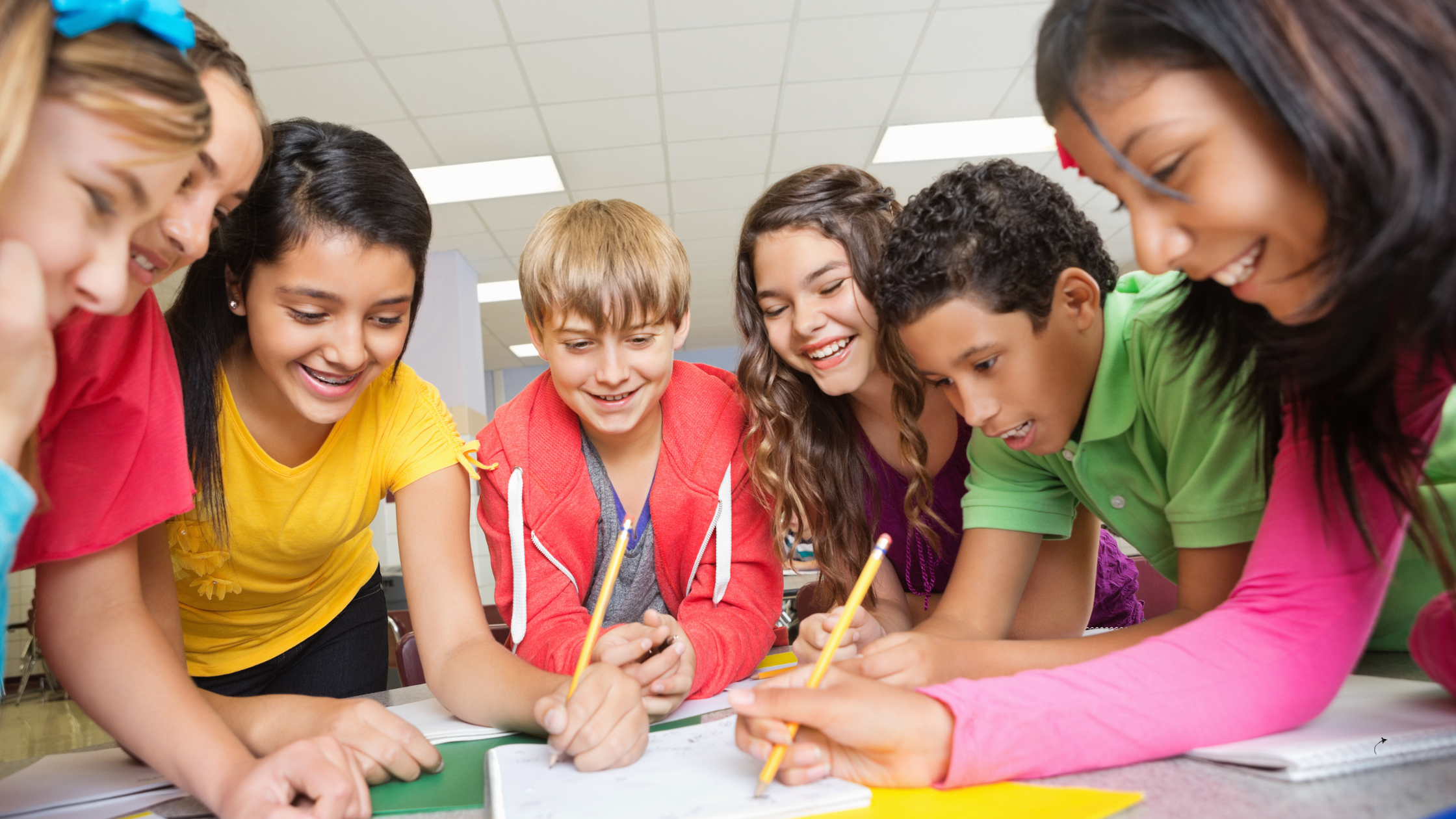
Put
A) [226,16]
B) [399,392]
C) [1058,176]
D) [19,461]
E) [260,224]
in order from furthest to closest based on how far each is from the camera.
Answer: [1058,176]
[226,16]
[399,392]
[260,224]
[19,461]

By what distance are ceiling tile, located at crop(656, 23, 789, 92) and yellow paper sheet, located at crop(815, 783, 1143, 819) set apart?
363cm

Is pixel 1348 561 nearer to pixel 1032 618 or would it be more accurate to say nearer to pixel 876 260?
pixel 1032 618

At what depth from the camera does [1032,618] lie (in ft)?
4.42

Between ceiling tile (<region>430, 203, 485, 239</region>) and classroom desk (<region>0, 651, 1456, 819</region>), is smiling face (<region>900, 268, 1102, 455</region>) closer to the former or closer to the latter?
classroom desk (<region>0, 651, 1456, 819</region>)

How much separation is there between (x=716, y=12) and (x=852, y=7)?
599 millimetres

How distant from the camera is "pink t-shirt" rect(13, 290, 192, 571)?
81 cm

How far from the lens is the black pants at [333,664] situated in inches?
56.9

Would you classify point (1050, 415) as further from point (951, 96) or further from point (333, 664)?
point (951, 96)

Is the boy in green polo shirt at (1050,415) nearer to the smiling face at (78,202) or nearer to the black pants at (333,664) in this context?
the smiling face at (78,202)

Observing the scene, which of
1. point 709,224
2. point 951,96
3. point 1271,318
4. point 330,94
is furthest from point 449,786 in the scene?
point 709,224

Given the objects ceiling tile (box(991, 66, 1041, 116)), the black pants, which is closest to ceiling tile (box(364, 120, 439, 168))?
ceiling tile (box(991, 66, 1041, 116))

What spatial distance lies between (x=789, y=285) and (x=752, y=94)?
327 cm

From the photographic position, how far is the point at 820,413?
4.89 ft

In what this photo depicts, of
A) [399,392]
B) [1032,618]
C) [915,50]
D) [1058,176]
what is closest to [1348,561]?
[1032,618]
